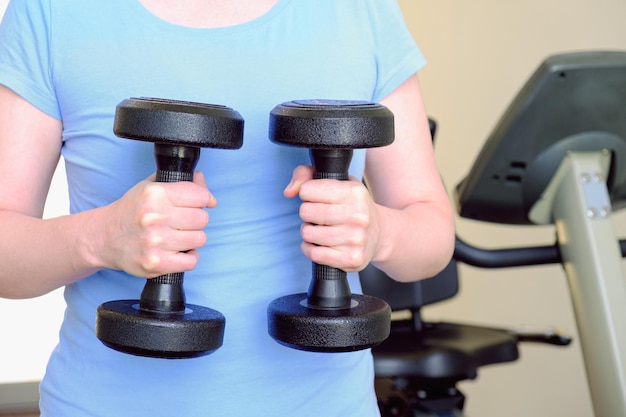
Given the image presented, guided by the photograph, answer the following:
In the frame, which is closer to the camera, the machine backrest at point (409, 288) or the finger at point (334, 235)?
the finger at point (334, 235)

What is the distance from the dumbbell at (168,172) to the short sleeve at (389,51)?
0.75 ft

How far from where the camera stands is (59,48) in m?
0.79

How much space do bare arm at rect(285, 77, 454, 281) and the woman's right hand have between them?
0.30 feet

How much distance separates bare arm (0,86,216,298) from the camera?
0.69 metres

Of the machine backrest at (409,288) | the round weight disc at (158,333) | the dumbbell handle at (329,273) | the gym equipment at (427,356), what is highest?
the dumbbell handle at (329,273)

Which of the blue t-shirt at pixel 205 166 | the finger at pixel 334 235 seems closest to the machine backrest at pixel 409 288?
the blue t-shirt at pixel 205 166

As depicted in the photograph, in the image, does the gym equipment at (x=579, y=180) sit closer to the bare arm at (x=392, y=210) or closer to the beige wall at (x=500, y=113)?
the bare arm at (x=392, y=210)

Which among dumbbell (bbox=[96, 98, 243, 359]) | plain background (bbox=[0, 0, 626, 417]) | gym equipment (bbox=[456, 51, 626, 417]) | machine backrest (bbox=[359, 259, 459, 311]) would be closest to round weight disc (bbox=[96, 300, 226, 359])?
dumbbell (bbox=[96, 98, 243, 359])

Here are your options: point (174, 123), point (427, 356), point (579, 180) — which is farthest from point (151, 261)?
point (427, 356)

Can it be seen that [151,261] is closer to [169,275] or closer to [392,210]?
[169,275]

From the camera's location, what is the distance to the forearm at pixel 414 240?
798mm

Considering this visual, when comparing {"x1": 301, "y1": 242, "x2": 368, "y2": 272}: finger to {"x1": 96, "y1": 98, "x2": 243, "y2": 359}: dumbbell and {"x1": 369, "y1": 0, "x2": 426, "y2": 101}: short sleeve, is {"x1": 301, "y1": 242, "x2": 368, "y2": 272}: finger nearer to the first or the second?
{"x1": 96, "y1": 98, "x2": 243, "y2": 359}: dumbbell

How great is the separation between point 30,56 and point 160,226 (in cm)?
24

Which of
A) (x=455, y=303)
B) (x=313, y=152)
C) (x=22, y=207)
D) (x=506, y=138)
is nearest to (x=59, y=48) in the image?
(x=22, y=207)
